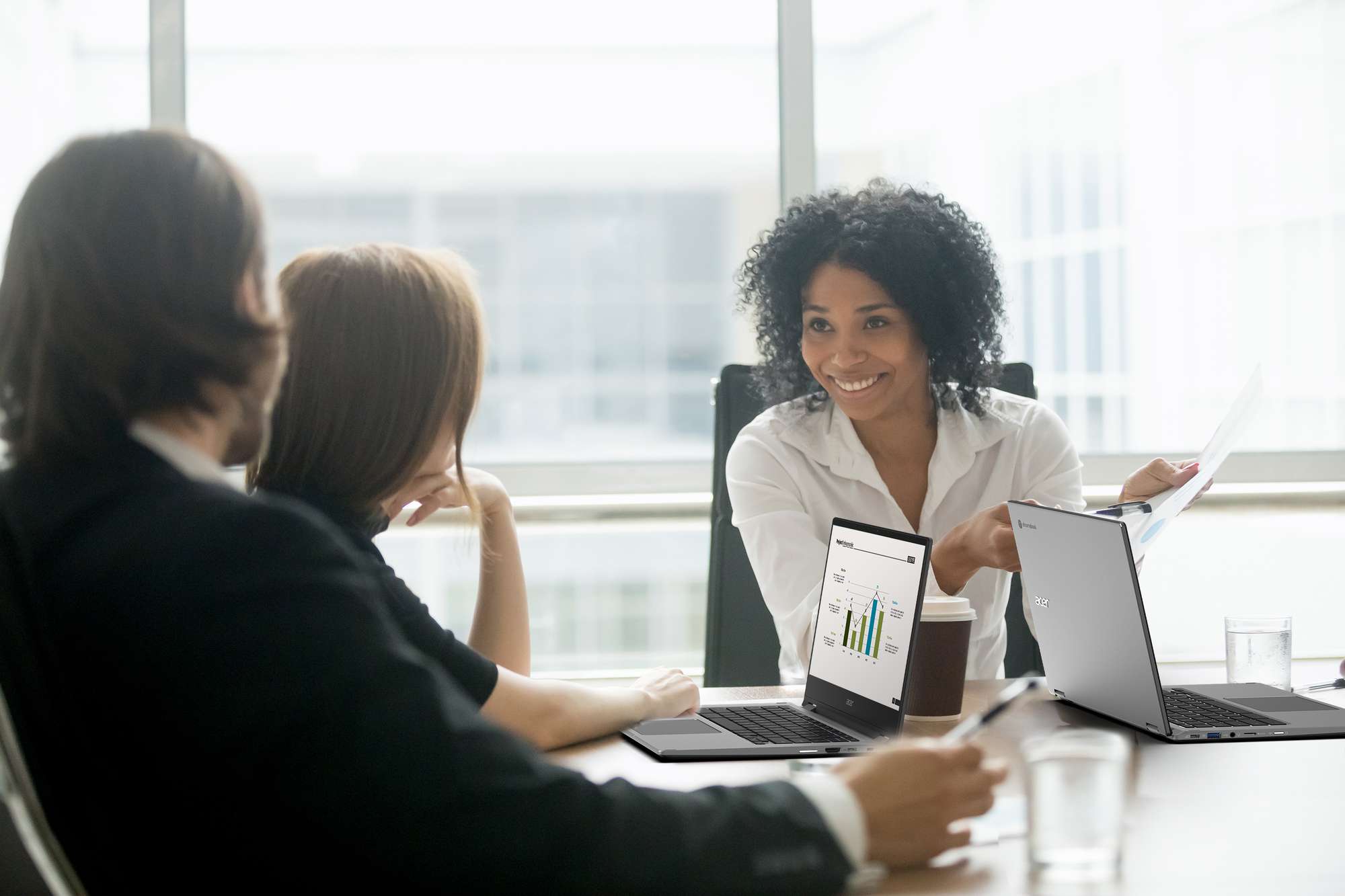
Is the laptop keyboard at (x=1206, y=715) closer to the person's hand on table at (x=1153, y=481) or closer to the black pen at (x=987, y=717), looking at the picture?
the person's hand on table at (x=1153, y=481)

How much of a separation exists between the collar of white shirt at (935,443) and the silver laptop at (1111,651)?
0.56 meters

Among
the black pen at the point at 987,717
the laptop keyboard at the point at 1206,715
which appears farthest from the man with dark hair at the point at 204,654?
the laptop keyboard at the point at 1206,715

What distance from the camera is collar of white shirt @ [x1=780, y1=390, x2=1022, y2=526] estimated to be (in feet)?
7.14

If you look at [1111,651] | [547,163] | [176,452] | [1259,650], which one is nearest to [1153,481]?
[1259,650]

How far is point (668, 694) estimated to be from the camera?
1.51 meters

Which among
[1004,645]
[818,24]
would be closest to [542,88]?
[818,24]

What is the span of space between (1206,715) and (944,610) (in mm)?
323

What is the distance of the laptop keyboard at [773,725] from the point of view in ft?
4.48

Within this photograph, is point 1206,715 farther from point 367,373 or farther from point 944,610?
point 367,373

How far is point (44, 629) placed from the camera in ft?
2.41

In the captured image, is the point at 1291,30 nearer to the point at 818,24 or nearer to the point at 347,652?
the point at 818,24

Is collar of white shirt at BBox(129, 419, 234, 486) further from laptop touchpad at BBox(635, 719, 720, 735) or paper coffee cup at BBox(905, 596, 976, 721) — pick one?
paper coffee cup at BBox(905, 596, 976, 721)

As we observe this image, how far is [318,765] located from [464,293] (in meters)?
0.74

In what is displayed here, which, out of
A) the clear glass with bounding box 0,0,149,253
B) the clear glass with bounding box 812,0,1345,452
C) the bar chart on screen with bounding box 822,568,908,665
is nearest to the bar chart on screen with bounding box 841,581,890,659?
the bar chart on screen with bounding box 822,568,908,665
